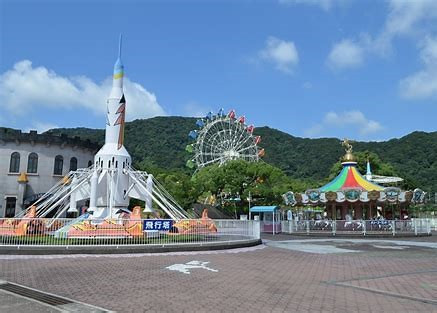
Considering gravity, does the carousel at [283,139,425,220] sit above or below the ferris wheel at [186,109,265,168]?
below

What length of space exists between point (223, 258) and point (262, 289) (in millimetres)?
5586

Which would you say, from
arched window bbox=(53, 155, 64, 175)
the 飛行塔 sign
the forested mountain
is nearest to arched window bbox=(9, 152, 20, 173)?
arched window bbox=(53, 155, 64, 175)

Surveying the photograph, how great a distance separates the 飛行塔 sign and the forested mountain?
180 ft

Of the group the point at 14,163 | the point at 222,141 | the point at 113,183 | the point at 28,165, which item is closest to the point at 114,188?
the point at 113,183

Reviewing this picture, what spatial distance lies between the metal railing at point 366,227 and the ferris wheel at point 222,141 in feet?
90.5

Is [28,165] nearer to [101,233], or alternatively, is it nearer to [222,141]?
[101,233]

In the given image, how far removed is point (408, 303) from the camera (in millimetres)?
7055

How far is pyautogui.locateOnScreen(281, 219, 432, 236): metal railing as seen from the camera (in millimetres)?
28812

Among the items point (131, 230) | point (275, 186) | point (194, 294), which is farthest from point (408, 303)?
point (275, 186)

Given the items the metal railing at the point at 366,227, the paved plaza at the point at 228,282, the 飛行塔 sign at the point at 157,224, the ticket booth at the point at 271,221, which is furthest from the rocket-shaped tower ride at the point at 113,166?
the metal railing at the point at 366,227

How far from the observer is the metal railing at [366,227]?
28.8m

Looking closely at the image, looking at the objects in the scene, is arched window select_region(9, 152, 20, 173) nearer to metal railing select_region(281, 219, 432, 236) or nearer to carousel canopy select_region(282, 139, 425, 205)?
carousel canopy select_region(282, 139, 425, 205)

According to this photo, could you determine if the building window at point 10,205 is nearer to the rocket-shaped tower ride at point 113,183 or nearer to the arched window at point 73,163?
the arched window at point 73,163

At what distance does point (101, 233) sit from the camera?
16.0 metres
